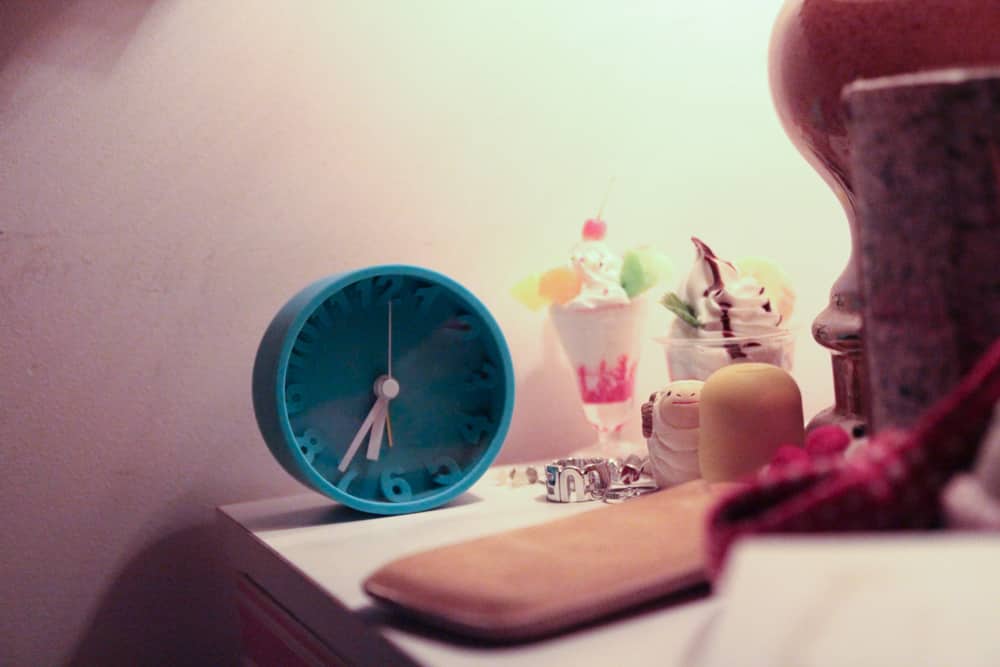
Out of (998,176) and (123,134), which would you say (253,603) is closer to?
(123,134)

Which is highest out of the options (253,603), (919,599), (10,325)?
(10,325)

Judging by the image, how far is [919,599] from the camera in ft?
1.07

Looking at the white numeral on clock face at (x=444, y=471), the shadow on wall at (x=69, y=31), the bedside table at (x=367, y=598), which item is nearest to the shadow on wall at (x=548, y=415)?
the bedside table at (x=367, y=598)

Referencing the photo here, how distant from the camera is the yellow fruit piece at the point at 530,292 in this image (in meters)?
0.96

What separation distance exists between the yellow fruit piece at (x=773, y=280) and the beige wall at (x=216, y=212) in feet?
0.68

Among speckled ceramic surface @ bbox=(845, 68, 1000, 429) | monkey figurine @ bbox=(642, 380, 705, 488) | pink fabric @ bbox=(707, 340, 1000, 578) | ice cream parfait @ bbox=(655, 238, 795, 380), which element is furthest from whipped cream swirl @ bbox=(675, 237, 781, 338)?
pink fabric @ bbox=(707, 340, 1000, 578)

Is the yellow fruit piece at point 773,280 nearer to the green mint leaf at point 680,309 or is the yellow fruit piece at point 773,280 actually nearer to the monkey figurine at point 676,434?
the green mint leaf at point 680,309

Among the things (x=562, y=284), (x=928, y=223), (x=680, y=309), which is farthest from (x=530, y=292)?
(x=928, y=223)

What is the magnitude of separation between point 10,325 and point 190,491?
212 mm

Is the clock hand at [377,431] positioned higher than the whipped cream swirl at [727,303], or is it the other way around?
the whipped cream swirl at [727,303]

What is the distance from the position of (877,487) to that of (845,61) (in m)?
0.40

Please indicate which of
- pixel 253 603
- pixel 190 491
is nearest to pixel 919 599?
pixel 253 603

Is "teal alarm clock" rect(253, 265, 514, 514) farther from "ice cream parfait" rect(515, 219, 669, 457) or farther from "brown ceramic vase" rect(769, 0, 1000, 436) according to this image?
"brown ceramic vase" rect(769, 0, 1000, 436)

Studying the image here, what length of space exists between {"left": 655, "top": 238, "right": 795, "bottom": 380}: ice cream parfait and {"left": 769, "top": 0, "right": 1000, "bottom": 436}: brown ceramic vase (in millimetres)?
93
